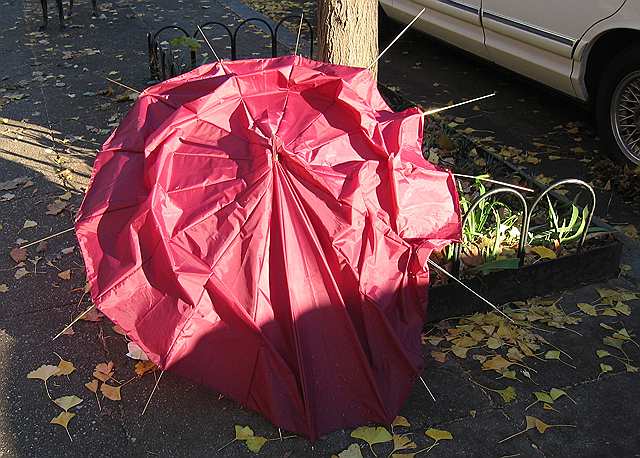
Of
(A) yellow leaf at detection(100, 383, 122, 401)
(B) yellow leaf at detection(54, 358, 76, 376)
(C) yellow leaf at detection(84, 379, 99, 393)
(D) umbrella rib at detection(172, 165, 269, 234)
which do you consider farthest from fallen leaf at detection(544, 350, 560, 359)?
(B) yellow leaf at detection(54, 358, 76, 376)

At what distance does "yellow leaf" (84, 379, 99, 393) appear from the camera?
10.9 ft

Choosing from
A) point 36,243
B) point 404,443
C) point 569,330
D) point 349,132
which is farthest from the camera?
point 36,243

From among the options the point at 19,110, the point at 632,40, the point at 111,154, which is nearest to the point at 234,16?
the point at 19,110

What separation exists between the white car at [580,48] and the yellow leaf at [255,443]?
11.1 feet

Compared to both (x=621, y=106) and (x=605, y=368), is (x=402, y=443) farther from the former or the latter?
(x=621, y=106)

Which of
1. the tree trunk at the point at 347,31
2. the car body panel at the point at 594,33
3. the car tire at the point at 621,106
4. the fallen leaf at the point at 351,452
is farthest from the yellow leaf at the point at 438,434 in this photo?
the car body panel at the point at 594,33

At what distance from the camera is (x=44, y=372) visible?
343 cm

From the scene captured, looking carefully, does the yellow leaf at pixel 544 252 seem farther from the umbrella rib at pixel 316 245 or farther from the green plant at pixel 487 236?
the umbrella rib at pixel 316 245

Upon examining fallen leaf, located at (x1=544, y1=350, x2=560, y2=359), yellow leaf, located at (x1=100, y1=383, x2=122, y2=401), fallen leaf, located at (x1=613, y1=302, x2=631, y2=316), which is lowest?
yellow leaf, located at (x1=100, y1=383, x2=122, y2=401)

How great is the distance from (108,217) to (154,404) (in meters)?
0.85

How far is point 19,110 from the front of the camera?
21.7 ft

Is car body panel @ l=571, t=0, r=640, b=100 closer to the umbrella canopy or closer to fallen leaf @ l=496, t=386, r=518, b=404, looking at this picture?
the umbrella canopy

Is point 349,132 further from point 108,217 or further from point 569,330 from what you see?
point 569,330

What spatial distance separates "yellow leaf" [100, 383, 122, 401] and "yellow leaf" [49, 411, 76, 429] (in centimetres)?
17
